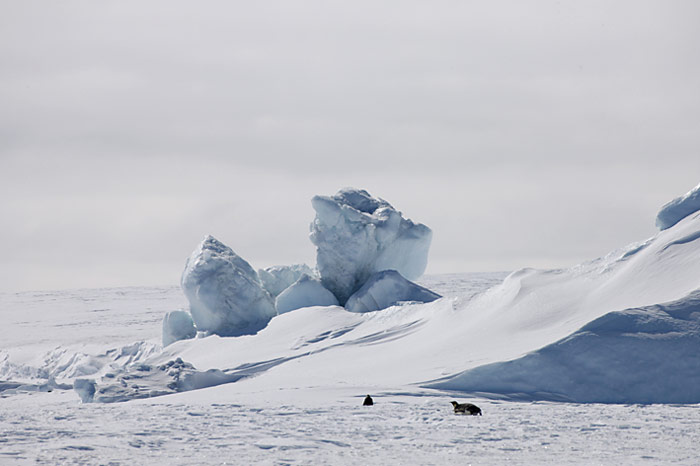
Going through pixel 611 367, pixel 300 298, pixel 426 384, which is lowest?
pixel 426 384

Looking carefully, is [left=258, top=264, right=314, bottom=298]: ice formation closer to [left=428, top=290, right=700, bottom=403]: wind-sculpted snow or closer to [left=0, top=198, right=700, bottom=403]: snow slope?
[left=0, top=198, right=700, bottom=403]: snow slope

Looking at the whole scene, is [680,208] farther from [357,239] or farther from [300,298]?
[300,298]

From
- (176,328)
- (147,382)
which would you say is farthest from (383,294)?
(147,382)

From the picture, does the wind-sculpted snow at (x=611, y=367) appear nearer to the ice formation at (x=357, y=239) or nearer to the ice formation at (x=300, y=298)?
the ice formation at (x=300, y=298)

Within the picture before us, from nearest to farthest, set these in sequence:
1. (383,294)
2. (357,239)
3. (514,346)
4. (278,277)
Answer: (514,346), (383,294), (357,239), (278,277)

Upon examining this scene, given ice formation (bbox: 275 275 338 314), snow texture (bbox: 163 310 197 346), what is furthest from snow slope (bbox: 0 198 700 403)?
snow texture (bbox: 163 310 197 346)

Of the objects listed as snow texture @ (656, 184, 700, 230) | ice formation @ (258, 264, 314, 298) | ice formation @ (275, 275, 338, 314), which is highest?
snow texture @ (656, 184, 700, 230)

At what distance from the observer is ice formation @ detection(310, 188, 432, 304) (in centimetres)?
2605

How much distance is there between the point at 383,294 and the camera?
24.5m

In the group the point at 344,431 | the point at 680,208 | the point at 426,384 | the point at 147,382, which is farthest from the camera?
the point at 680,208

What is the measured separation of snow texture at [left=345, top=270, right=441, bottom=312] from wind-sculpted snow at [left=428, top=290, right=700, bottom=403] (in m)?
9.59

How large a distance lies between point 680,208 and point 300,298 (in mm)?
11426

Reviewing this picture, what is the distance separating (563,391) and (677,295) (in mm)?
3565

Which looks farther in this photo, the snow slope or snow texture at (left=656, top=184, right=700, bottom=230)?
snow texture at (left=656, top=184, right=700, bottom=230)
